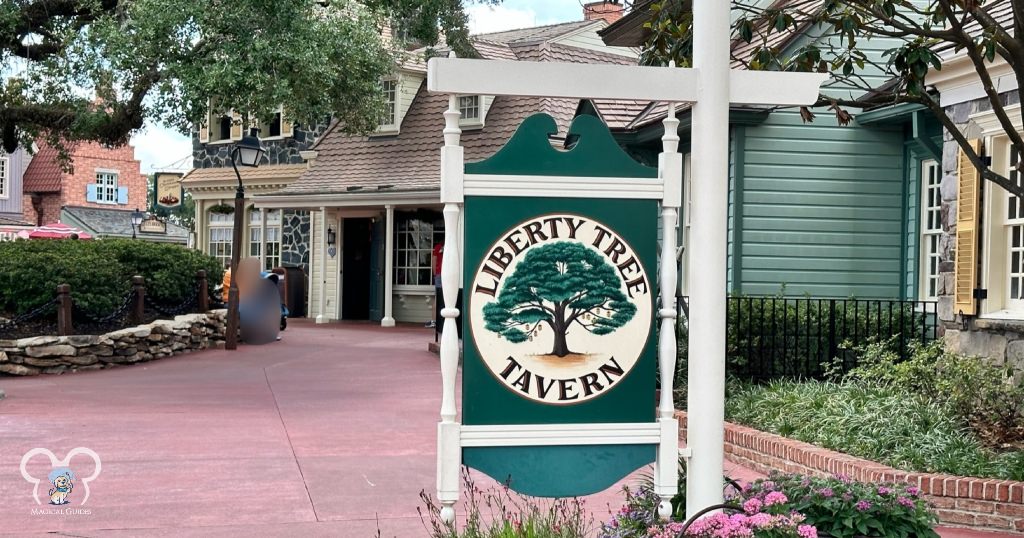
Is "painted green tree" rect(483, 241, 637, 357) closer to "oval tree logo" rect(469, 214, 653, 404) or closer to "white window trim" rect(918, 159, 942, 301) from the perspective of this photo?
"oval tree logo" rect(469, 214, 653, 404)

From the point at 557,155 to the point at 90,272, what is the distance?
12.9 meters

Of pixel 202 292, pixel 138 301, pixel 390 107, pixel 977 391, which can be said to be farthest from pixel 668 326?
pixel 390 107

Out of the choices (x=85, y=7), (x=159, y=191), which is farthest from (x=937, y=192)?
(x=159, y=191)

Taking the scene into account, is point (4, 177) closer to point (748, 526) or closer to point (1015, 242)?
point (1015, 242)

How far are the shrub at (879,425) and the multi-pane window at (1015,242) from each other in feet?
4.72

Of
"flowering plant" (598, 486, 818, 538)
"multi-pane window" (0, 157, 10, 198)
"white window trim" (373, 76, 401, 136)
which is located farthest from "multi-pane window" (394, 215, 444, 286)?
"multi-pane window" (0, 157, 10, 198)

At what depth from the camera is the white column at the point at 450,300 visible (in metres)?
4.63

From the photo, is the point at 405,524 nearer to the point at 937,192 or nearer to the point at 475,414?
the point at 475,414

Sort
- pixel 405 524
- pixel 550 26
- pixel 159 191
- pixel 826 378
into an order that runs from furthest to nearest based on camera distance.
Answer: pixel 159 191, pixel 550 26, pixel 826 378, pixel 405 524

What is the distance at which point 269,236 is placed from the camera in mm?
28875

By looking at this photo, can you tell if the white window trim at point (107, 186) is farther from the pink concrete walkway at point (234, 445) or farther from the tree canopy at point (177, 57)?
the pink concrete walkway at point (234, 445)

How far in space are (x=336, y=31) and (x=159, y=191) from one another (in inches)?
826

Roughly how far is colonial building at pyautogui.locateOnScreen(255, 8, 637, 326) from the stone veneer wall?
1255 cm

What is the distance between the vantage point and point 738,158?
14.3 metres
